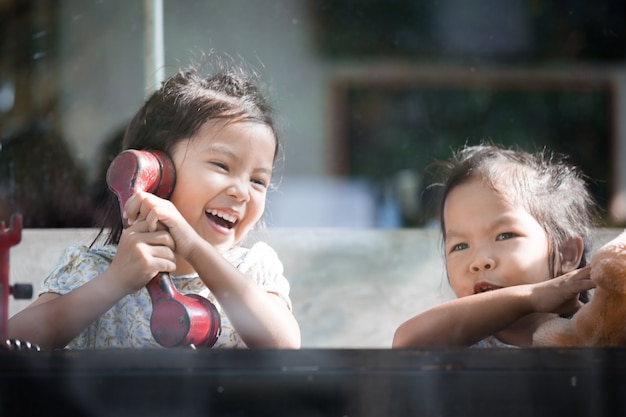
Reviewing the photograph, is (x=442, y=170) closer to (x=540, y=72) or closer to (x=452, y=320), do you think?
(x=540, y=72)

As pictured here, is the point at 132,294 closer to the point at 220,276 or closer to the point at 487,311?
the point at 220,276

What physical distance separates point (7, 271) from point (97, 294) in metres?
0.20

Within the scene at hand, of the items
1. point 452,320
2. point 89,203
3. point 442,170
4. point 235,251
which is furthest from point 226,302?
point 442,170

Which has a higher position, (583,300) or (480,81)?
(480,81)

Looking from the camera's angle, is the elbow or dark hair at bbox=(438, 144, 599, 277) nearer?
the elbow

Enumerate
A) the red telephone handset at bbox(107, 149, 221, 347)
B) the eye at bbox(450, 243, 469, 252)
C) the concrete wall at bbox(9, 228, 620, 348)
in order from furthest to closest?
the concrete wall at bbox(9, 228, 620, 348), the eye at bbox(450, 243, 469, 252), the red telephone handset at bbox(107, 149, 221, 347)

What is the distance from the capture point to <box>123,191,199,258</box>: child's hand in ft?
3.89

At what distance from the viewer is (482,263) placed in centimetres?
140

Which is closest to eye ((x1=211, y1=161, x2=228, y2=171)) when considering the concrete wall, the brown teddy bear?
the concrete wall

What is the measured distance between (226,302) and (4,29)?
2.18 feet

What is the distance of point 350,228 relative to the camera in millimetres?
1771

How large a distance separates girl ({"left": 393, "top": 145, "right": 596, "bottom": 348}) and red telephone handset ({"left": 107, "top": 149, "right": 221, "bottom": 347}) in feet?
1.05

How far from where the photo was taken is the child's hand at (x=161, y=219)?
3.89 ft

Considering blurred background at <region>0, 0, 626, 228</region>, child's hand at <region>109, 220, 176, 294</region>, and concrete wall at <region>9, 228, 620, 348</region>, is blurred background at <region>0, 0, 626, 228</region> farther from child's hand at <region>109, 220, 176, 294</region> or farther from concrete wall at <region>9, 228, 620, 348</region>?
child's hand at <region>109, 220, 176, 294</region>
